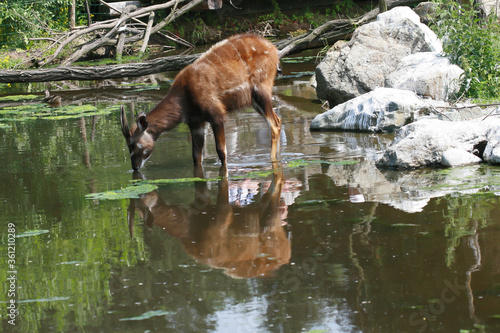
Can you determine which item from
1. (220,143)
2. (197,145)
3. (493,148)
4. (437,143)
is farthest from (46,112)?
(493,148)

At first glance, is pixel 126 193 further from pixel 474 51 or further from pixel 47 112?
pixel 47 112

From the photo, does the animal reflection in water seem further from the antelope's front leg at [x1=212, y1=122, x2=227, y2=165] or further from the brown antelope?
the brown antelope

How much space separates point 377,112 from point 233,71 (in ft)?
8.40

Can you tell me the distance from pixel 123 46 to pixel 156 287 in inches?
726

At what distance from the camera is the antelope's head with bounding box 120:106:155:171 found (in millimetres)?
8242

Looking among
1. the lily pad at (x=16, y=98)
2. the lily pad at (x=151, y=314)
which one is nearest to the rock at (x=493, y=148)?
the lily pad at (x=151, y=314)

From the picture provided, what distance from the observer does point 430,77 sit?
10203 millimetres

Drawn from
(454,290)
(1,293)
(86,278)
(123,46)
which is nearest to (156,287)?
(86,278)

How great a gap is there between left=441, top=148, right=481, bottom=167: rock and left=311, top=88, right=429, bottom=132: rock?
208 cm

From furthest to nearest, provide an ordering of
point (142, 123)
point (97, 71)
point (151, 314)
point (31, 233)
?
point (97, 71) → point (142, 123) → point (31, 233) → point (151, 314)

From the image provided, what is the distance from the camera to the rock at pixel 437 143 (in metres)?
7.29

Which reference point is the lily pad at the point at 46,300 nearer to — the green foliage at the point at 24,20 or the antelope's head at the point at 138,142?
the antelope's head at the point at 138,142

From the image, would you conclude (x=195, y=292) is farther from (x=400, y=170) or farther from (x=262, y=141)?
(x=262, y=141)

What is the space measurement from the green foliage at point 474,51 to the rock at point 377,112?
80 centimetres
